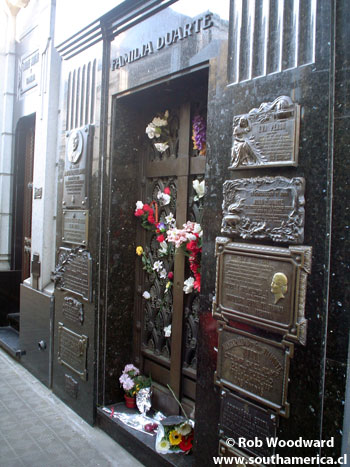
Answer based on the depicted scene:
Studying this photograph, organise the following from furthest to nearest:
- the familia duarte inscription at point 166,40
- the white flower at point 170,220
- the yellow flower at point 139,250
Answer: the yellow flower at point 139,250, the white flower at point 170,220, the familia duarte inscription at point 166,40

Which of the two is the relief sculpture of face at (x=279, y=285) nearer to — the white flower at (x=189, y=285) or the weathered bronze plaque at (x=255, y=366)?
the weathered bronze plaque at (x=255, y=366)

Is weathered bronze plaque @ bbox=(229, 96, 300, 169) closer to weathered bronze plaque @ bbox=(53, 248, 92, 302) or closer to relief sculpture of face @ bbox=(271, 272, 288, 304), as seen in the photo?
relief sculpture of face @ bbox=(271, 272, 288, 304)

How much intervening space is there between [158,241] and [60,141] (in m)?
1.90

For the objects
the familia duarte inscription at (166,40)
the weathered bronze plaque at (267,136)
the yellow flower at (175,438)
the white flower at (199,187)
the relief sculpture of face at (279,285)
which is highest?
the familia duarte inscription at (166,40)

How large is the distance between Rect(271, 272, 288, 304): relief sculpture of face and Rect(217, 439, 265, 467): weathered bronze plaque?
3.36 ft

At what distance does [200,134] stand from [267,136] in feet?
3.87

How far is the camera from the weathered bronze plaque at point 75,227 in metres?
4.67

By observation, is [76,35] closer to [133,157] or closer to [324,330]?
[133,157]

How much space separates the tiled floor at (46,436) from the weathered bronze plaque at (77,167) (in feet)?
7.13

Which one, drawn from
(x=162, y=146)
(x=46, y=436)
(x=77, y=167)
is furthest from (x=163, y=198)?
(x=46, y=436)

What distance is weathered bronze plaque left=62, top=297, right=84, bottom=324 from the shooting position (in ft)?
15.3

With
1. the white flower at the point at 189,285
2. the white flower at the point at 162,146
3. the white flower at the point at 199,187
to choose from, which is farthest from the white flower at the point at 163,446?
the white flower at the point at 162,146

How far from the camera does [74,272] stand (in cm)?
482

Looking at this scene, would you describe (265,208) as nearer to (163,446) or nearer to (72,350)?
(163,446)
